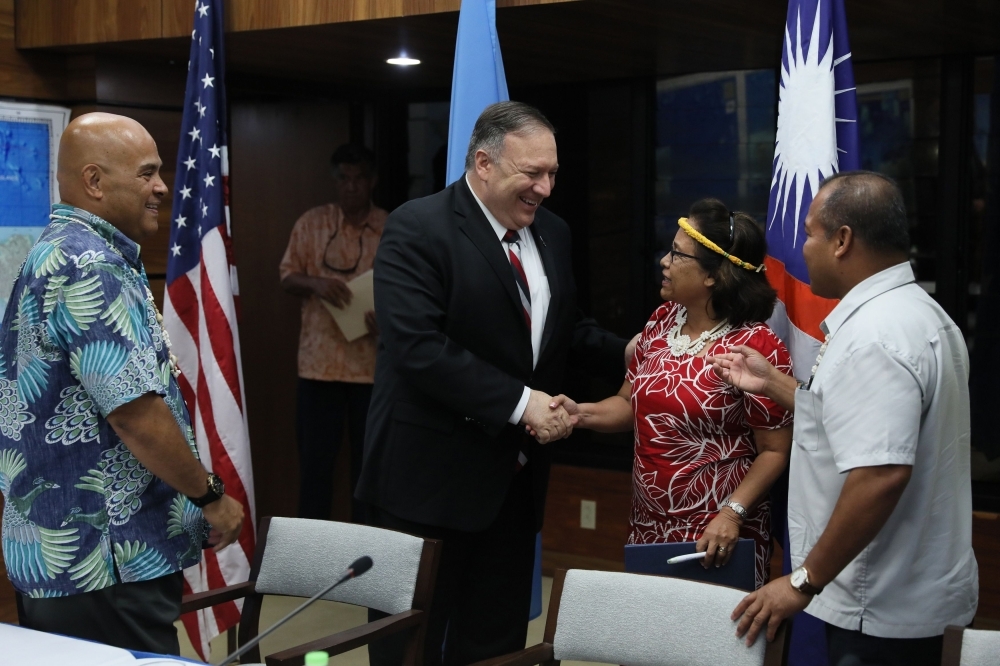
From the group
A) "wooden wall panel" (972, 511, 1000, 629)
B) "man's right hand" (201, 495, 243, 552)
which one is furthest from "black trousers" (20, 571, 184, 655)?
"wooden wall panel" (972, 511, 1000, 629)

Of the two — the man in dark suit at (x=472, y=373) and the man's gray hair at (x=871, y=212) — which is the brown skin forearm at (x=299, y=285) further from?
the man's gray hair at (x=871, y=212)

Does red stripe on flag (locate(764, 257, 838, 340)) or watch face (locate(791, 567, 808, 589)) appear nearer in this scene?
watch face (locate(791, 567, 808, 589))

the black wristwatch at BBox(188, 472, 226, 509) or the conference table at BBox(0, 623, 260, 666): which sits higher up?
the black wristwatch at BBox(188, 472, 226, 509)

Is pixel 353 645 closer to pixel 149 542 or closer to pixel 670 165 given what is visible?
pixel 149 542

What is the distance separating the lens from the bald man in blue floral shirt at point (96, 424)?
80.0 inches

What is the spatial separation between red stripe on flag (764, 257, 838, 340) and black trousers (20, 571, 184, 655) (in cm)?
161

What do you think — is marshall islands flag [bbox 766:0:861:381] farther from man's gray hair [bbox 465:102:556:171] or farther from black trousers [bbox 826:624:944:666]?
black trousers [bbox 826:624:944:666]

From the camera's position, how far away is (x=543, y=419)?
247 cm

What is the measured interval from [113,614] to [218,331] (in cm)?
150

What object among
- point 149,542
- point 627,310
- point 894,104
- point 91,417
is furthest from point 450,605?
point 894,104

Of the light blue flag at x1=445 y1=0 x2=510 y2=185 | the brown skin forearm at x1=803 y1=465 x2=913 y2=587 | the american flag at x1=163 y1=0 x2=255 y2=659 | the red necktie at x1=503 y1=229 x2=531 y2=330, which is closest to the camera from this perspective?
the brown skin forearm at x1=803 y1=465 x2=913 y2=587

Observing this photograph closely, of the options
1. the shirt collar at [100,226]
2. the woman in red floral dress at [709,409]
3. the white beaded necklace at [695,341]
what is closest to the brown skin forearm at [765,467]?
the woman in red floral dress at [709,409]

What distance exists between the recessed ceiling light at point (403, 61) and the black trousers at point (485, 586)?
191 centimetres

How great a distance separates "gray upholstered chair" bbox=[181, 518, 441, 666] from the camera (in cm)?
222
